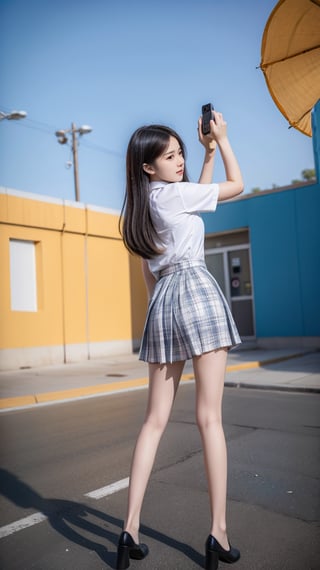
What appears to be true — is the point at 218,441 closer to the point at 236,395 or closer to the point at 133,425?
the point at 133,425

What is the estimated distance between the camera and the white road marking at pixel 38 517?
8.86ft

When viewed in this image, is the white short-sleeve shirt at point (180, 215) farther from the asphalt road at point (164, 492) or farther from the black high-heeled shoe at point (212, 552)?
the asphalt road at point (164, 492)

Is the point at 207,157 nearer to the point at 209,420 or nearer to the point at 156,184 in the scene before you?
the point at 156,184

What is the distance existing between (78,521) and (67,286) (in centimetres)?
1114

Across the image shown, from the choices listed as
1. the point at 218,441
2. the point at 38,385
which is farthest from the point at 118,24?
the point at 38,385

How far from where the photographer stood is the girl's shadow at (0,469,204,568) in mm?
2361

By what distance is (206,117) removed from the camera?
224 centimetres

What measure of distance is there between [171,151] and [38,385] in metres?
7.07

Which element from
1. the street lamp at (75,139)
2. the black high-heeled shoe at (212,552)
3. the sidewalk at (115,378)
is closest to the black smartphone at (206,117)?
the black high-heeled shoe at (212,552)

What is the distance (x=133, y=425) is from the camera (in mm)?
5242

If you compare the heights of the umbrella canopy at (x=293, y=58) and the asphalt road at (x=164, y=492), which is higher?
the umbrella canopy at (x=293, y=58)

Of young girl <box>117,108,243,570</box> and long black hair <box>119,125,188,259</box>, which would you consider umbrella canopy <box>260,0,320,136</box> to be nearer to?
young girl <box>117,108,243,570</box>

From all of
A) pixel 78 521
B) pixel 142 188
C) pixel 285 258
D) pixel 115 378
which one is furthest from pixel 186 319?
pixel 285 258

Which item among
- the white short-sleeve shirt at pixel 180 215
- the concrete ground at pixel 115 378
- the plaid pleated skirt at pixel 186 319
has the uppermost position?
the white short-sleeve shirt at pixel 180 215
